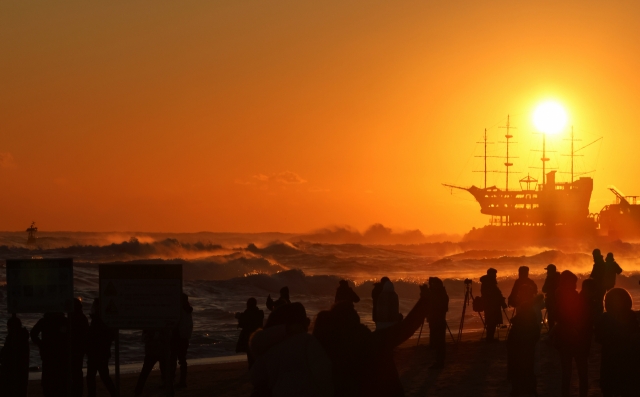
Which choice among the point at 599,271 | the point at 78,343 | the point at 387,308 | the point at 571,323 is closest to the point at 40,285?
the point at 78,343

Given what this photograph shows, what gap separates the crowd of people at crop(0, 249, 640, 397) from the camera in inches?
189

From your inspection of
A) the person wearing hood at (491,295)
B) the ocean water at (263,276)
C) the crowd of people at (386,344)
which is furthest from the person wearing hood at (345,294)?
the ocean water at (263,276)

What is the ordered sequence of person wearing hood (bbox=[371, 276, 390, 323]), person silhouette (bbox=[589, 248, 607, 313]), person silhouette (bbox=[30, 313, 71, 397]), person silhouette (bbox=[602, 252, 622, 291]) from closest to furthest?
person silhouette (bbox=[30, 313, 71, 397]) → person wearing hood (bbox=[371, 276, 390, 323]) → person silhouette (bbox=[589, 248, 607, 313]) → person silhouette (bbox=[602, 252, 622, 291])

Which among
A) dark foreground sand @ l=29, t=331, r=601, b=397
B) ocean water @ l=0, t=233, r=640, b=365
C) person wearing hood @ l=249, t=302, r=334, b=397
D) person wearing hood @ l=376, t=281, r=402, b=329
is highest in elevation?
person wearing hood @ l=249, t=302, r=334, b=397

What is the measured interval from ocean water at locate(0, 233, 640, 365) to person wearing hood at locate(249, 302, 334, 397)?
40.1 feet

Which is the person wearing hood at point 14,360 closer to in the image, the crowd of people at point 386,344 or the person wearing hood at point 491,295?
the crowd of people at point 386,344

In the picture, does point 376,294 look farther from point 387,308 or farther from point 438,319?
point 387,308

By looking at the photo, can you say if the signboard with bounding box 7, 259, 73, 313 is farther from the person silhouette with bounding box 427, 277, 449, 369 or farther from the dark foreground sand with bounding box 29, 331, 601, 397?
the person silhouette with bounding box 427, 277, 449, 369

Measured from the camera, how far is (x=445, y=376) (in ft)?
39.7

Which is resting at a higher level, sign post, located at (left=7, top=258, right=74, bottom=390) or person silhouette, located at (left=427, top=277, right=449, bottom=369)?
sign post, located at (left=7, top=258, right=74, bottom=390)

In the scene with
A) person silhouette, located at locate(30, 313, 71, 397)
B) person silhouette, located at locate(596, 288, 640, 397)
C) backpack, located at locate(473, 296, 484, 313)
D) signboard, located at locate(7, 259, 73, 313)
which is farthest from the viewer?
backpack, located at locate(473, 296, 484, 313)

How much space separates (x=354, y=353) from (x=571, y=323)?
4412 mm

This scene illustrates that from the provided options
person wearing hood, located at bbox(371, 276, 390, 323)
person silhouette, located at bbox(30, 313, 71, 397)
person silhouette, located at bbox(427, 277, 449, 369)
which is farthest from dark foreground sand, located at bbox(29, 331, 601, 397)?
person silhouette, located at bbox(30, 313, 71, 397)

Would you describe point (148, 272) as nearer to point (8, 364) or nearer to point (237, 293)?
point (8, 364)
